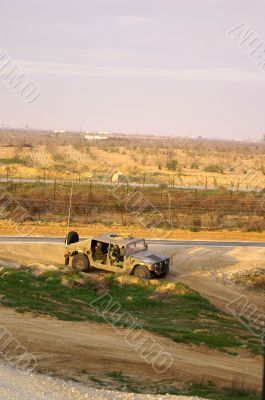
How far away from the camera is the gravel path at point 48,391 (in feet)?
33.9

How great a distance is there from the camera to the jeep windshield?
22.1 m

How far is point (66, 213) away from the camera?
38188 millimetres

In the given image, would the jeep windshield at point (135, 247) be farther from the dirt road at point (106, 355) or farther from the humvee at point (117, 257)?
the dirt road at point (106, 355)

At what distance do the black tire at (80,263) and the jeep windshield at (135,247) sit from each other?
1839mm

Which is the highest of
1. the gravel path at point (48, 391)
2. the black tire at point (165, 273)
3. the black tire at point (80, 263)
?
the black tire at point (80, 263)

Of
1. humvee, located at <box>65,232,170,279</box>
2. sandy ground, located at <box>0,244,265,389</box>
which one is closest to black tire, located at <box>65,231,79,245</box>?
humvee, located at <box>65,232,170,279</box>

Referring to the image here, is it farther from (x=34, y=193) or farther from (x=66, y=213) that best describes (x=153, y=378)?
(x=34, y=193)

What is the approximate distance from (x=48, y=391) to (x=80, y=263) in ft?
40.0

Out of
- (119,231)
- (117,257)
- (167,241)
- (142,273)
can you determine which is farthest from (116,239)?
(119,231)

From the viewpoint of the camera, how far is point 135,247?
22469mm

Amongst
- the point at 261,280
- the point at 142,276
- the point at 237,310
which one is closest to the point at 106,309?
the point at 142,276

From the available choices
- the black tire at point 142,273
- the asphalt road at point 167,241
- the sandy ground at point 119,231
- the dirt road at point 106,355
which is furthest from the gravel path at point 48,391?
the sandy ground at point 119,231

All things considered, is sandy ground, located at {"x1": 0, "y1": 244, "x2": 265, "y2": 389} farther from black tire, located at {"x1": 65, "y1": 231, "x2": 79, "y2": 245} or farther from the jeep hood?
black tire, located at {"x1": 65, "y1": 231, "x2": 79, "y2": 245}

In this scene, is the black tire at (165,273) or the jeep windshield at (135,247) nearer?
the jeep windshield at (135,247)
